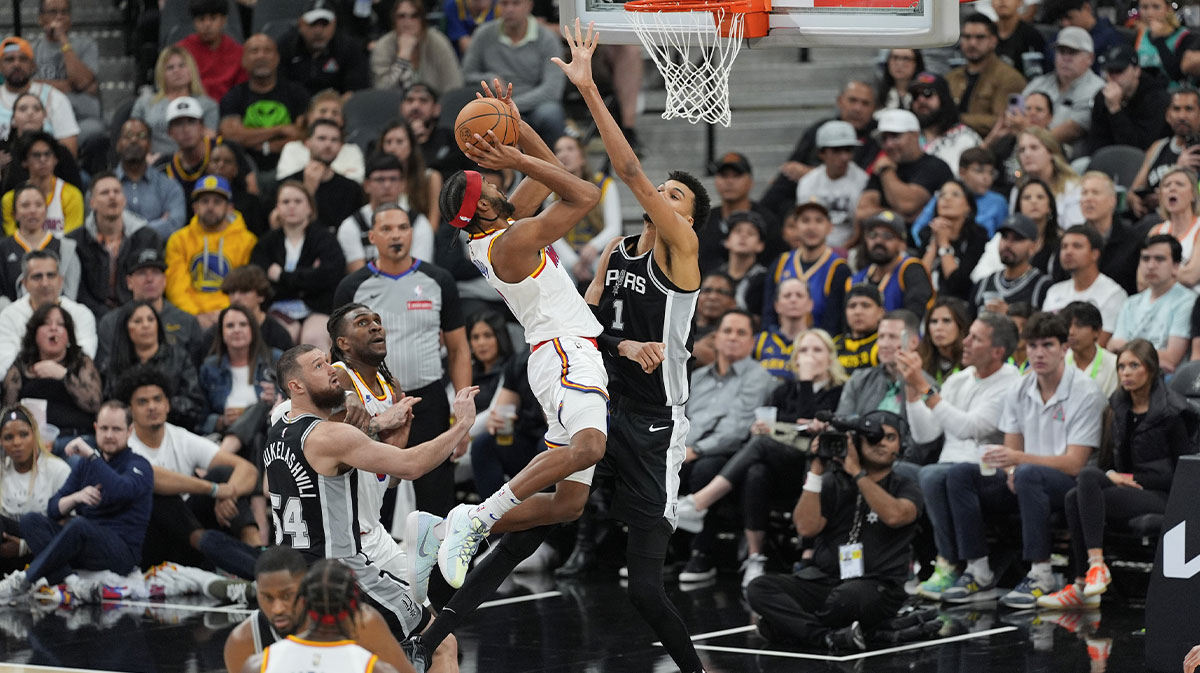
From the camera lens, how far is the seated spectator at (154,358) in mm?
11344

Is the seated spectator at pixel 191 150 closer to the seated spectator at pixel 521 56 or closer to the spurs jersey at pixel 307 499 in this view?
the seated spectator at pixel 521 56

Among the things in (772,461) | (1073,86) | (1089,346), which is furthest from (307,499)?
(1073,86)

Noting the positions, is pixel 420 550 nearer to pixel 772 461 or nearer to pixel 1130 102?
pixel 772 461

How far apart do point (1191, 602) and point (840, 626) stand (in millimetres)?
1822

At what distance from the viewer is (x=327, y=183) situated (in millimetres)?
12953

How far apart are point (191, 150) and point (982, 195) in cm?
619

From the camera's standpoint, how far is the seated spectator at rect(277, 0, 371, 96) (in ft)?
48.3

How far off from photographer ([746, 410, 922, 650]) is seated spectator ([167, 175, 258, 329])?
212 inches

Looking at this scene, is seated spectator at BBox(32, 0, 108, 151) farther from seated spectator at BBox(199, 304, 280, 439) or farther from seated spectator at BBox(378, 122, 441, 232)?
seated spectator at BBox(199, 304, 280, 439)

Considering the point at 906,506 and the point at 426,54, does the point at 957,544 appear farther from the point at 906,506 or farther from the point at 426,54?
the point at 426,54

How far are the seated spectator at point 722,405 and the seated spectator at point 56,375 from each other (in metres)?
4.04

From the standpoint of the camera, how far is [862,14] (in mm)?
7906

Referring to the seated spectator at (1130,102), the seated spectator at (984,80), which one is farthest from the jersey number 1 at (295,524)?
the seated spectator at (984,80)

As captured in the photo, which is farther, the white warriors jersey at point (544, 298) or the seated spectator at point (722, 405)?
the seated spectator at point (722, 405)
